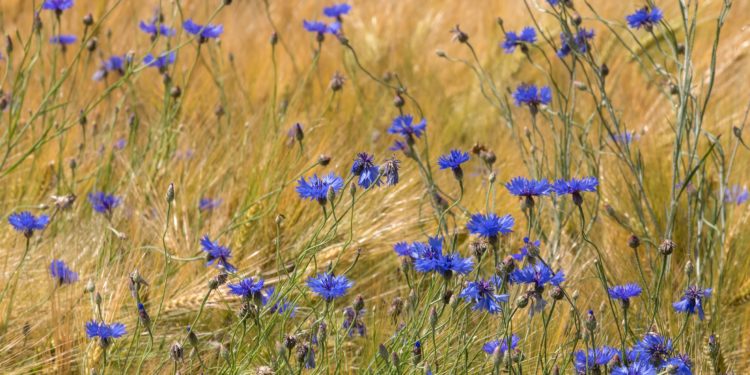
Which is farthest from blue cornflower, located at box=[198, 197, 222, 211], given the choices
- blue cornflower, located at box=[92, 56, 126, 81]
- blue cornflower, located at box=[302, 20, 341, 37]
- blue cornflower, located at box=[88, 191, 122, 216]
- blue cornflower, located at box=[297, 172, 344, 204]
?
blue cornflower, located at box=[297, 172, 344, 204]

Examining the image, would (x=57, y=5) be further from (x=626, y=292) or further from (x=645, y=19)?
(x=626, y=292)

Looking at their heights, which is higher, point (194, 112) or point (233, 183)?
point (194, 112)

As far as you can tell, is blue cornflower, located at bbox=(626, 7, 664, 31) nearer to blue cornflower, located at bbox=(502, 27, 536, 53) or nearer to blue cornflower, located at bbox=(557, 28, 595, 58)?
blue cornflower, located at bbox=(557, 28, 595, 58)

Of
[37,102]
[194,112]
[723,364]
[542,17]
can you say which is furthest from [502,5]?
[723,364]

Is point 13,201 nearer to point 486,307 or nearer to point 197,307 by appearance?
point 197,307

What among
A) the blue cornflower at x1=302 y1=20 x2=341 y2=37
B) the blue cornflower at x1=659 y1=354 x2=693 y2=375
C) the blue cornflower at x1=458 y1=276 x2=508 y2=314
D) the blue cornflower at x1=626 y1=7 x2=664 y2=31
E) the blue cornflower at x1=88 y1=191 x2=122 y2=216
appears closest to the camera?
the blue cornflower at x1=659 y1=354 x2=693 y2=375

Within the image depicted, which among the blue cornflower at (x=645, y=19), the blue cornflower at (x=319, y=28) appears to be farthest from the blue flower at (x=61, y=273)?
the blue cornflower at (x=645, y=19)
